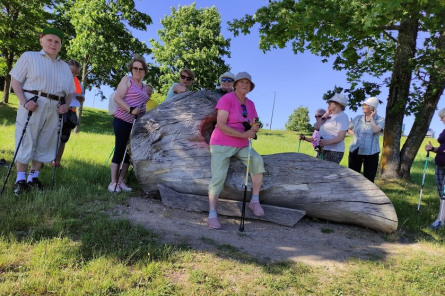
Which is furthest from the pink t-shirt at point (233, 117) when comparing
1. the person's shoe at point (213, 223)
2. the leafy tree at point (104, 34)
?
the leafy tree at point (104, 34)

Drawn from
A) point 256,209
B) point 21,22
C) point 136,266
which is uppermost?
point 21,22

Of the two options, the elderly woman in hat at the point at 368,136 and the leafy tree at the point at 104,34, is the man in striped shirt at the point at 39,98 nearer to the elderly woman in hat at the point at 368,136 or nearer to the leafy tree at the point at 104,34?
the elderly woman in hat at the point at 368,136

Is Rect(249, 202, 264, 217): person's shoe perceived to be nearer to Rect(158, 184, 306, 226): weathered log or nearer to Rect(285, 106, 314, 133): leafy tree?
Rect(158, 184, 306, 226): weathered log

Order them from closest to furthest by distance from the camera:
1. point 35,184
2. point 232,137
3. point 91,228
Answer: point 91,228 < point 232,137 < point 35,184

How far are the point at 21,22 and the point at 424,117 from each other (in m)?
23.8

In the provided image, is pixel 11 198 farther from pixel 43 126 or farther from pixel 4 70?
pixel 4 70

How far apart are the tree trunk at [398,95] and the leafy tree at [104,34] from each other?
14950 mm

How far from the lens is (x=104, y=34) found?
698 inches

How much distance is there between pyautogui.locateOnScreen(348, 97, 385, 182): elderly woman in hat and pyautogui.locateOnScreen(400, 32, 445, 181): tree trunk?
351 cm

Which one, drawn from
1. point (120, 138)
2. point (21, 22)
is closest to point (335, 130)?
point (120, 138)

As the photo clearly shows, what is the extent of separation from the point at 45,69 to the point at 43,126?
34.7 inches

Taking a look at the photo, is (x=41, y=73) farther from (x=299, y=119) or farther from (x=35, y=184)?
(x=299, y=119)

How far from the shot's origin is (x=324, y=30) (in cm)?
730

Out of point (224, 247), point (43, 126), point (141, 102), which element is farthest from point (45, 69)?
point (224, 247)
